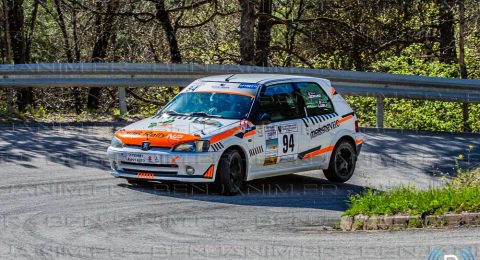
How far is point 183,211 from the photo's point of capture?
37.3ft

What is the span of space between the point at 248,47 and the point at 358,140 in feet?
28.8

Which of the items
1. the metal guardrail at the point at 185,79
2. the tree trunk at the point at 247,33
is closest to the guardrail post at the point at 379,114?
the metal guardrail at the point at 185,79

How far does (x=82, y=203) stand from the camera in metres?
11.8

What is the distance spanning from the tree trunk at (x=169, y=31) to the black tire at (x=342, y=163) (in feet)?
35.1

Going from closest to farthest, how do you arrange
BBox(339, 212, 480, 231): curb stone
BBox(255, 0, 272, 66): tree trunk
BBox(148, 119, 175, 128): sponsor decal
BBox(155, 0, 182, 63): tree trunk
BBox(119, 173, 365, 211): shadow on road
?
BBox(339, 212, 480, 231): curb stone
BBox(119, 173, 365, 211): shadow on road
BBox(148, 119, 175, 128): sponsor decal
BBox(155, 0, 182, 63): tree trunk
BBox(255, 0, 272, 66): tree trunk

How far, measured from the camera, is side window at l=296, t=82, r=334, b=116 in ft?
46.6

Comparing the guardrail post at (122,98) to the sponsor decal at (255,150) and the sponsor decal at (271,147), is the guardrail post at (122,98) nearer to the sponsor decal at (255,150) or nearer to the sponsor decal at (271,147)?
the sponsor decal at (271,147)

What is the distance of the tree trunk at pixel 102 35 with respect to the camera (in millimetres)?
25062

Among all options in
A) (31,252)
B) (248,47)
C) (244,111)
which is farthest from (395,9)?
(31,252)

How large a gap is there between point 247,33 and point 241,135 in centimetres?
1054

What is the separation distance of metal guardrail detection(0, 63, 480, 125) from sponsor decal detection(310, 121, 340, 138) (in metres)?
5.23

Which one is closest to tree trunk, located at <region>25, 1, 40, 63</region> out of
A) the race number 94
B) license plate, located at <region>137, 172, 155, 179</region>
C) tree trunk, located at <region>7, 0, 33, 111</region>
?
tree trunk, located at <region>7, 0, 33, 111</region>

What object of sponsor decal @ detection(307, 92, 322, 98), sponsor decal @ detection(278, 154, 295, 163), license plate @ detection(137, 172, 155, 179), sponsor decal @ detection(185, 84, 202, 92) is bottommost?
license plate @ detection(137, 172, 155, 179)

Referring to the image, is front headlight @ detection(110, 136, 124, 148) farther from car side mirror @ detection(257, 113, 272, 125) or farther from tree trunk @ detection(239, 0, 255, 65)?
tree trunk @ detection(239, 0, 255, 65)
